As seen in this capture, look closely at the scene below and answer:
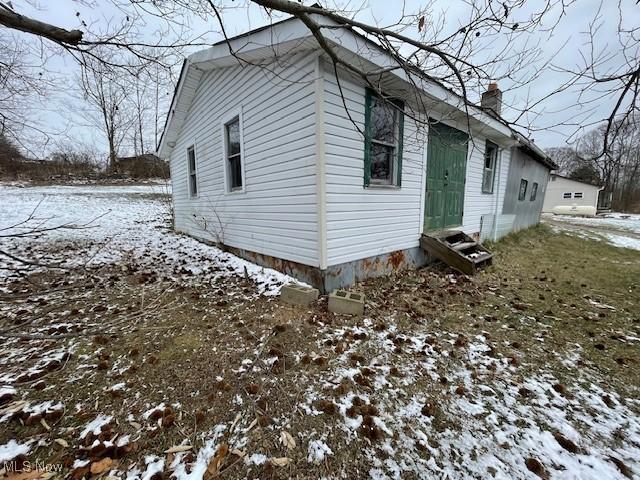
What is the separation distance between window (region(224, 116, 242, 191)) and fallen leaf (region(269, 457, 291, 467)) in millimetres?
4602

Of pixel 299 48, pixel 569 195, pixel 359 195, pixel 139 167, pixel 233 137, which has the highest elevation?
pixel 139 167

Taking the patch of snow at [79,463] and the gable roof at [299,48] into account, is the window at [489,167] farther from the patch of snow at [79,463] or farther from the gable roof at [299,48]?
the patch of snow at [79,463]

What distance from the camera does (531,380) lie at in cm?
218

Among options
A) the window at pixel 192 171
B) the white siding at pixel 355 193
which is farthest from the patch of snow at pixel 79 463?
the window at pixel 192 171

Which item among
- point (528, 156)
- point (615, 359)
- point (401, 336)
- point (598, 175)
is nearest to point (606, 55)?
point (598, 175)

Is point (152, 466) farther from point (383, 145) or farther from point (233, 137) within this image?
point (233, 137)

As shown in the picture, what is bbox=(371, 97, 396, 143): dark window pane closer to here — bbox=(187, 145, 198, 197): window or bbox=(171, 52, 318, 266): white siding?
bbox=(171, 52, 318, 266): white siding

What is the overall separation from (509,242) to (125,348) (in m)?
9.51

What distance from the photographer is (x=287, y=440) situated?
162 cm

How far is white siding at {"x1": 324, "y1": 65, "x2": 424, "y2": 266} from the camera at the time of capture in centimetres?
360

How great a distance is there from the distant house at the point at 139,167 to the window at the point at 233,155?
62.1ft

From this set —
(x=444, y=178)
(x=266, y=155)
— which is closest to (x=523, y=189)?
(x=444, y=178)

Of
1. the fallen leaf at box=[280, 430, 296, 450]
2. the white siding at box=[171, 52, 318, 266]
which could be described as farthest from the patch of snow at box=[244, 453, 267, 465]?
the white siding at box=[171, 52, 318, 266]

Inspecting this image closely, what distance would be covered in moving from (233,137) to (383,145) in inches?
117
